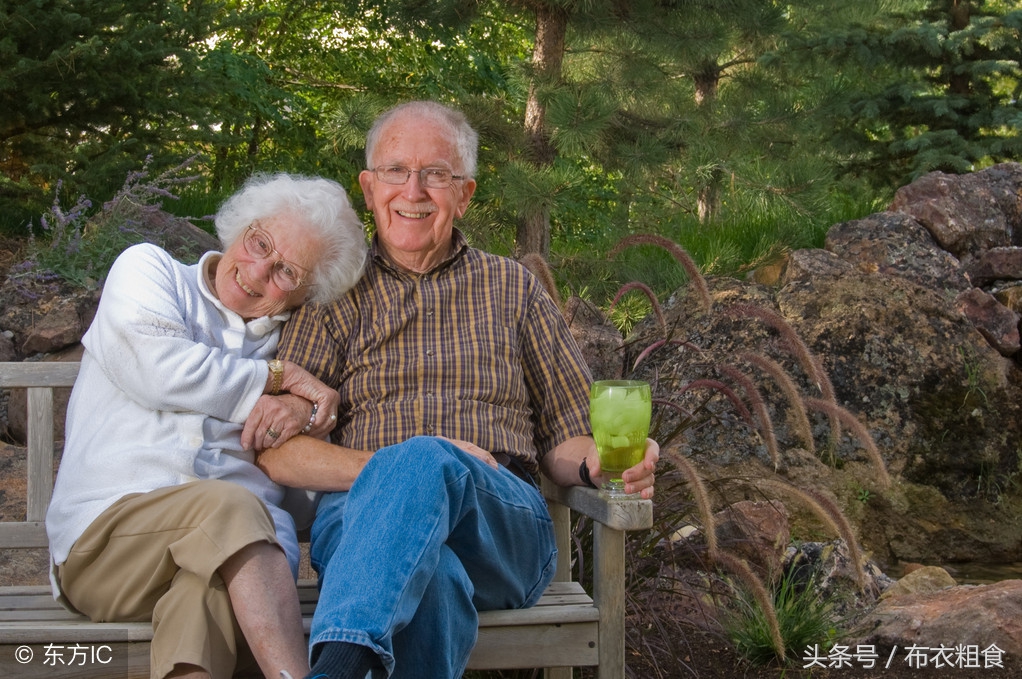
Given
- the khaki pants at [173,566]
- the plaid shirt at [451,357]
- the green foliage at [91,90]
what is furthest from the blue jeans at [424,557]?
the green foliage at [91,90]

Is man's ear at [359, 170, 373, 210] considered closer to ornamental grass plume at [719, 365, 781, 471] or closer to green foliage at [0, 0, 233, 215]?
ornamental grass plume at [719, 365, 781, 471]

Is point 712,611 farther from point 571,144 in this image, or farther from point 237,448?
point 571,144

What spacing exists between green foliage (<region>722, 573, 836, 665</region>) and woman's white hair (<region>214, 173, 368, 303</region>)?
164 centimetres

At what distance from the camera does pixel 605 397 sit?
2.48 meters

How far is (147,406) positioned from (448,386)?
77cm

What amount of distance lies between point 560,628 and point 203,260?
50.4 inches

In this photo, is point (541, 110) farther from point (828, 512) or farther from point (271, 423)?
point (271, 423)

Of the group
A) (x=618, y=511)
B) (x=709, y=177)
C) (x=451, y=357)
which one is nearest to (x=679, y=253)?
(x=451, y=357)

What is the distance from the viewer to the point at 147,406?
99.4 inches

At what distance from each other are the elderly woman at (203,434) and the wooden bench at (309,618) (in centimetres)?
10

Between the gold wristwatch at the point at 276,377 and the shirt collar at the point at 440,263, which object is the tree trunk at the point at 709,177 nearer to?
the shirt collar at the point at 440,263

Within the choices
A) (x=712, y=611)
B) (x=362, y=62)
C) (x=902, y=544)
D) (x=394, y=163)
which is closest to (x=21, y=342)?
(x=394, y=163)

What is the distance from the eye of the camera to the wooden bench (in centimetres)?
228

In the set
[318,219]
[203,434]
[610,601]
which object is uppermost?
[318,219]
